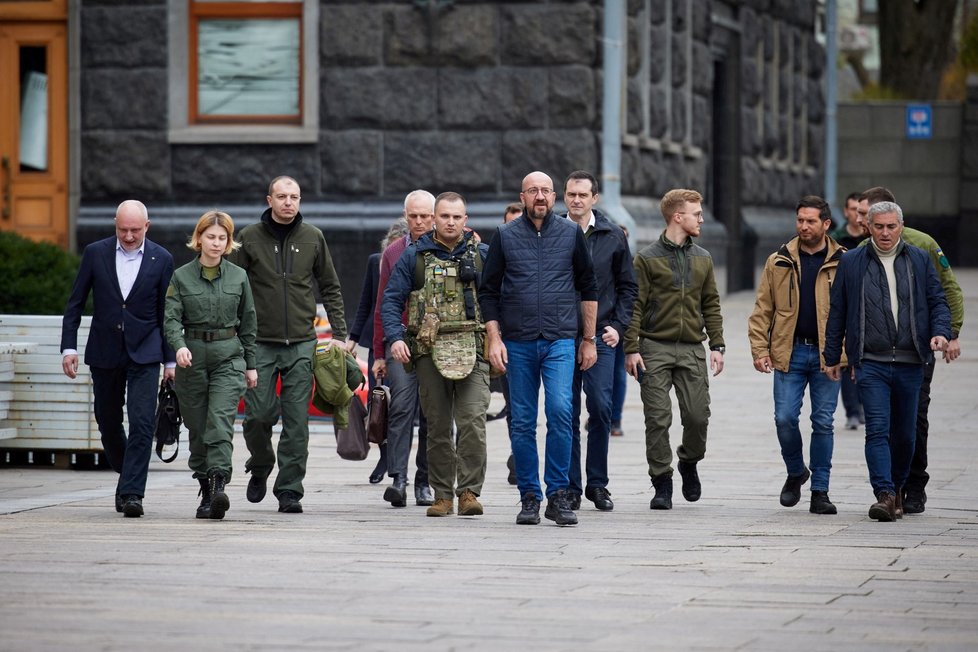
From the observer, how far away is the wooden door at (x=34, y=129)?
66.2ft

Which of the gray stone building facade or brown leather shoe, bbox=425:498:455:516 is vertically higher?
the gray stone building facade

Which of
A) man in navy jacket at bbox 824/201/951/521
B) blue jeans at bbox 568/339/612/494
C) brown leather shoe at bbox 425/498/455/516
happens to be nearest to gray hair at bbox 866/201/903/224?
man in navy jacket at bbox 824/201/951/521

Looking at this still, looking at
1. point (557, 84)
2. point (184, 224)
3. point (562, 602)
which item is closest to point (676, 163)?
point (557, 84)

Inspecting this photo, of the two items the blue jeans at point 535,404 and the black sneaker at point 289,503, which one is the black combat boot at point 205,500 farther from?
the blue jeans at point 535,404

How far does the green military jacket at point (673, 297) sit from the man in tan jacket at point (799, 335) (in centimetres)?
28

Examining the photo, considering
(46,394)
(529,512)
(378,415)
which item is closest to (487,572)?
(529,512)

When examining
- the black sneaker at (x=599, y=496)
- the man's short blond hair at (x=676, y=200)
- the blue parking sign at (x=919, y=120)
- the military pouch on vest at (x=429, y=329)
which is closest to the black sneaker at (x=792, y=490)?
the black sneaker at (x=599, y=496)

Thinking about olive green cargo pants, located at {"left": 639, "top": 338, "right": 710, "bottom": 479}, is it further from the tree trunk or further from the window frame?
the tree trunk

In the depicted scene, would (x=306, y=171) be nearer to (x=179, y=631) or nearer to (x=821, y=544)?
(x=821, y=544)

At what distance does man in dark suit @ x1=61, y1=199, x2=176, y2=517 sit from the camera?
1052 cm

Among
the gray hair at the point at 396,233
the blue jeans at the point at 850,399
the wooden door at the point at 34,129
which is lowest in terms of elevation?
the blue jeans at the point at 850,399

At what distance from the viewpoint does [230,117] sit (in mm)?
20094

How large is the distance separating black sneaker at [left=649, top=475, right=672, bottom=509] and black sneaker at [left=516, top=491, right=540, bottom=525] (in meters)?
0.94

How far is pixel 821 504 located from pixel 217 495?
3.23m
